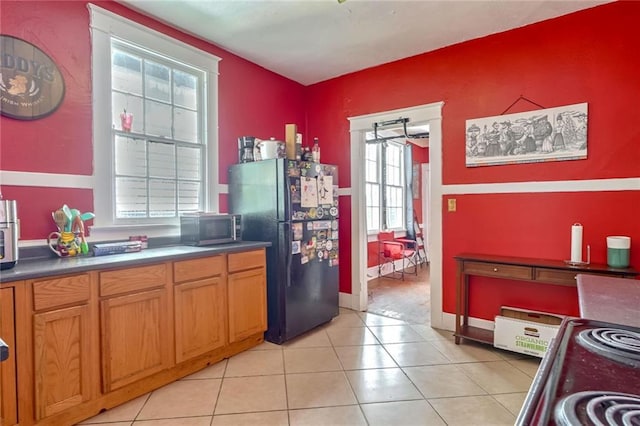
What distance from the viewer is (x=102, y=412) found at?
2.00m

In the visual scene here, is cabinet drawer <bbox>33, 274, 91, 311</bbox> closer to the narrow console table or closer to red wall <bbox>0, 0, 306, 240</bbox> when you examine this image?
red wall <bbox>0, 0, 306, 240</bbox>

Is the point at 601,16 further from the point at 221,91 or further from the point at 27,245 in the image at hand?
the point at 27,245

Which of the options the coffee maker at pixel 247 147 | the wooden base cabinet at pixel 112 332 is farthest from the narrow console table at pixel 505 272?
the coffee maker at pixel 247 147

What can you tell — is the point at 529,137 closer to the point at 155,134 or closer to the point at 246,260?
the point at 246,260

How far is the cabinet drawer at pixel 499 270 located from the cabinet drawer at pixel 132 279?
2419 mm

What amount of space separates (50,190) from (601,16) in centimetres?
415

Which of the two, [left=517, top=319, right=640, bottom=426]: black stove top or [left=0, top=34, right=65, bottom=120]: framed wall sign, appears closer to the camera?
[left=517, top=319, right=640, bottom=426]: black stove top

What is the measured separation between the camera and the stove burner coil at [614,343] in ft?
2.76

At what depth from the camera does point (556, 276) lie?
99.7 inches

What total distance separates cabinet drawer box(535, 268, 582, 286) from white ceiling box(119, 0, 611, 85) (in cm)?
202

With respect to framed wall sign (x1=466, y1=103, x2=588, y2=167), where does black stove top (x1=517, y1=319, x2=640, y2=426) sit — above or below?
below

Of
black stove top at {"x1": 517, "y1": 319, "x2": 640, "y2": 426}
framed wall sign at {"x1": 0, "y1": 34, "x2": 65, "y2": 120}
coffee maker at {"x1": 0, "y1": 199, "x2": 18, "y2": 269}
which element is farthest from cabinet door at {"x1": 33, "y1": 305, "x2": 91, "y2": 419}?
black stove top at {"x1": 517, "y1": 319, "x2": 640, "y2": 426}

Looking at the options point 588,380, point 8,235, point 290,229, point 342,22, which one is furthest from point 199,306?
point 342,22

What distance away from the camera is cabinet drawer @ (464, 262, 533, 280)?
8.71ft
